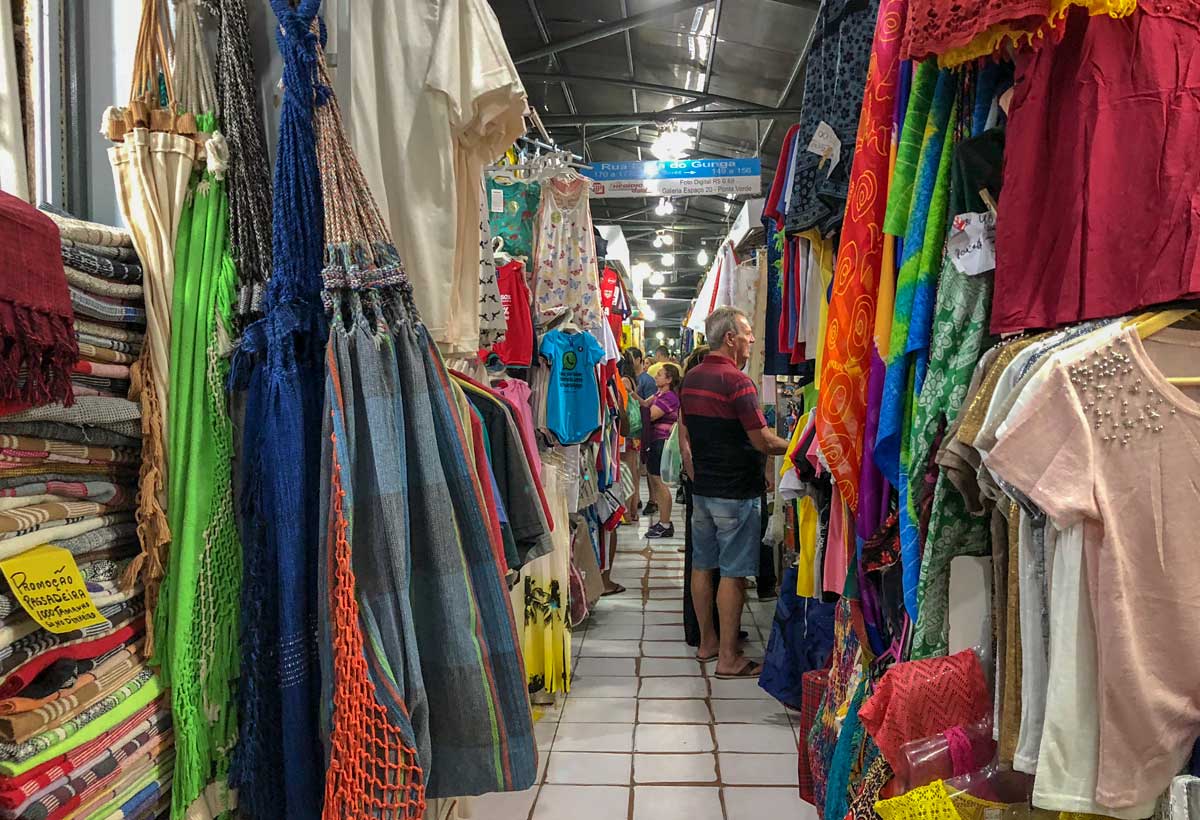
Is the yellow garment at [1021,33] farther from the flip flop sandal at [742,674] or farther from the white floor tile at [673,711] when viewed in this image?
the flip flop sandal at [742,674]

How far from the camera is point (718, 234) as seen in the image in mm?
15891

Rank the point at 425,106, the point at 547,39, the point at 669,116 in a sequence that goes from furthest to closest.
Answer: the point at 669,116
the point at 547,39
the point at 425,106

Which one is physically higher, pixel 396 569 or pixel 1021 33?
pixel 1021 33

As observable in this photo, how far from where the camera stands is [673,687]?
3801 millimetres

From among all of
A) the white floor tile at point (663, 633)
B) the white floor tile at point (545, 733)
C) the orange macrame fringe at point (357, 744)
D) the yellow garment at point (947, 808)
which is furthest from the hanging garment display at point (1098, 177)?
the white floor tile at point (663, 633)

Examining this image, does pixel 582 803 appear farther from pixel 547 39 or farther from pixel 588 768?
pixel 547 39

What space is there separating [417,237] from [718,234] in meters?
14.9

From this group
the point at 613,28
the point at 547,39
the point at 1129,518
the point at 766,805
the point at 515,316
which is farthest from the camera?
the point at 547,39

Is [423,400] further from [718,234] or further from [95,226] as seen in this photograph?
[718,234]

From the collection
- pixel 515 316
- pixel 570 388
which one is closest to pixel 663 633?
pixel 570 388

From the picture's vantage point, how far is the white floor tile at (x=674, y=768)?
9.58 feet

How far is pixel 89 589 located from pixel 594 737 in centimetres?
250

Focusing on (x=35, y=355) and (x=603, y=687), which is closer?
(x=35, y=355)

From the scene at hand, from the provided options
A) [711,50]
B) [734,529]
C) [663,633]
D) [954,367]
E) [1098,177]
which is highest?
[711,50]
